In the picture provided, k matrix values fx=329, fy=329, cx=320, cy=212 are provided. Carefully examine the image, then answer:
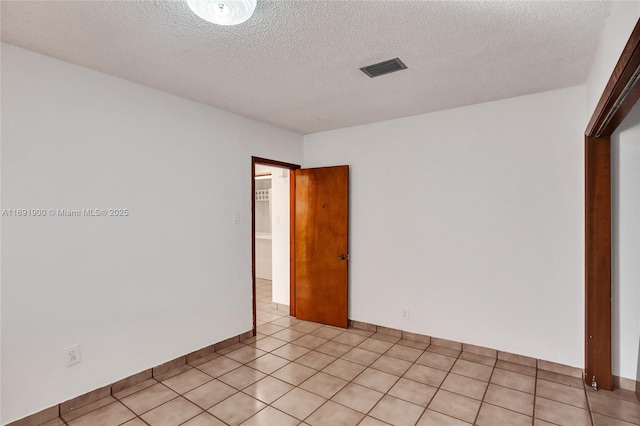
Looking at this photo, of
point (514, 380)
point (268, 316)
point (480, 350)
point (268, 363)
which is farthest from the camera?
point (268, 316)

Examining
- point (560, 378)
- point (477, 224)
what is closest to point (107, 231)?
point (477, 224)

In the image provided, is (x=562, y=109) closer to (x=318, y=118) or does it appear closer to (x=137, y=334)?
(x=318, y=118)

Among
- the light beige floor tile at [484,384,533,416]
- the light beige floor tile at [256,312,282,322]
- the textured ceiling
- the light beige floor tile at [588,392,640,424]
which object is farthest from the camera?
the light beige floor tile at [256,312,282,322]

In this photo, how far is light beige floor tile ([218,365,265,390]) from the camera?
273 cm

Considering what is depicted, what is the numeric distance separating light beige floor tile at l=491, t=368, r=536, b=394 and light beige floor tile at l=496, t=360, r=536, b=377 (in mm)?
59

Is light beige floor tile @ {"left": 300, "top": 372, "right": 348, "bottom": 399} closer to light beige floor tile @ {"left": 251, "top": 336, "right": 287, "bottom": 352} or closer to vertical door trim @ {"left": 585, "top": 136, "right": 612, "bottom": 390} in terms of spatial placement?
light beige floor tile @ {"left": 251, "top": 336, "right": 287, "bottom": 352}

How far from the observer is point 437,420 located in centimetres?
225

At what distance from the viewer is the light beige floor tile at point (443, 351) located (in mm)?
3307

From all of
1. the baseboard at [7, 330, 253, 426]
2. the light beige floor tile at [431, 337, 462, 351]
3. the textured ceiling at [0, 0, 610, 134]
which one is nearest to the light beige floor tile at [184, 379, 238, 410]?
the baseboard at [7, 330, 253, 426]

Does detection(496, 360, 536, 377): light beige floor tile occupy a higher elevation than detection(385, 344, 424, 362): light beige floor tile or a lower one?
higher

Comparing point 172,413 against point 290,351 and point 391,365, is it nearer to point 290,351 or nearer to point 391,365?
point 290,351

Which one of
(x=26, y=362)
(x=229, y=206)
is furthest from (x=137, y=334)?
(x=229, y=206)

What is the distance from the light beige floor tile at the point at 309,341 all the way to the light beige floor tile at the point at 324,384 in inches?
26.0

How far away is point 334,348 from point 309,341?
0.33 meters
